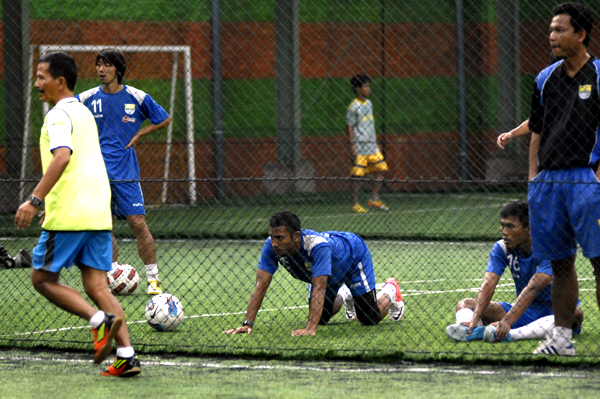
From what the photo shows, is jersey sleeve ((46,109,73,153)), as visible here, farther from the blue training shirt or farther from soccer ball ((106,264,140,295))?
soccer ball ((106,264,140,295))

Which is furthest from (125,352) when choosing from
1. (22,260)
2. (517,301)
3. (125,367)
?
(22,260)

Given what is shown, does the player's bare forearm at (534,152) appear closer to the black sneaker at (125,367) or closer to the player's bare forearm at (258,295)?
the player's bare forearm at (258,295)

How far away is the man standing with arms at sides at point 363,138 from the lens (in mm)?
12664

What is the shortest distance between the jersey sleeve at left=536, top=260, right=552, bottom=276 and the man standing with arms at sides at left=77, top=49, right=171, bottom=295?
325 cm

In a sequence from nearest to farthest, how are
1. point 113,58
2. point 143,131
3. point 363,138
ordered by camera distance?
point 113,58 < point 143,131 < point 363,138

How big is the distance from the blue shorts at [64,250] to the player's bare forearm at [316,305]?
149 cm

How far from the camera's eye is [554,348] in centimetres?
490

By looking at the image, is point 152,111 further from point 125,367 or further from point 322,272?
point 125,367

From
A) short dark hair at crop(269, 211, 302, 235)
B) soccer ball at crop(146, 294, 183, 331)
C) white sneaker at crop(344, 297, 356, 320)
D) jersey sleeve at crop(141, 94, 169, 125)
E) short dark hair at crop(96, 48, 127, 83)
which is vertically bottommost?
white sneaker at crop(344, 297, 356, 320)

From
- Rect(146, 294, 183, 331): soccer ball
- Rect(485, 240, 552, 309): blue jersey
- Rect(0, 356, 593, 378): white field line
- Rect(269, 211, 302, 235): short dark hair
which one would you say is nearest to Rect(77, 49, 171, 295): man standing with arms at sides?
Rect(146, 294, 183, 331): soccer ball

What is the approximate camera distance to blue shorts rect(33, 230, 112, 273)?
14.8 ft

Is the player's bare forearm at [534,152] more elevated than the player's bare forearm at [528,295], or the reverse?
the player's bare forearm at [534,152]

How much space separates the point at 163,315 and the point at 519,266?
2.28 m

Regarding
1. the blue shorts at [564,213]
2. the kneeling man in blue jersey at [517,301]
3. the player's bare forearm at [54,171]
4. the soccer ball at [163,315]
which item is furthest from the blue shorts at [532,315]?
the player's bare forearm at [54,171]
